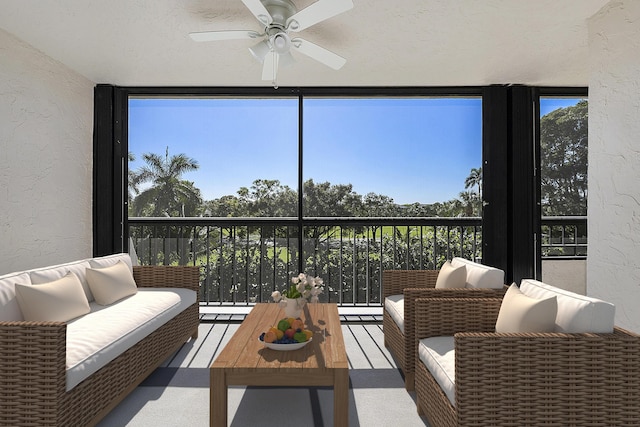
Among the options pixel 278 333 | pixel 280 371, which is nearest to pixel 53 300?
pixel 278 333

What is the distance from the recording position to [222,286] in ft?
14.8

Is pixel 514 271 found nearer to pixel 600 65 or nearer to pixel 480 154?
pixel 480 154

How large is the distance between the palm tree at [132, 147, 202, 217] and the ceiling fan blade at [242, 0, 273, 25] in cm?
293

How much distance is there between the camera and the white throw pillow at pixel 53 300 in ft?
6.79

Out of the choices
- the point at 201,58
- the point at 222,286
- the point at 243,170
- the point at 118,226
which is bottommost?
the point at 222,286

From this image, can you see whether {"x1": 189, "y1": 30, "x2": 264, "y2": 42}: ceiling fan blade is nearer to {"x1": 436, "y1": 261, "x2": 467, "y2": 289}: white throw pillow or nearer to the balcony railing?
{"x1": 436, "y1": 261, "x2": 467, "y2": 289}: white throw pillow

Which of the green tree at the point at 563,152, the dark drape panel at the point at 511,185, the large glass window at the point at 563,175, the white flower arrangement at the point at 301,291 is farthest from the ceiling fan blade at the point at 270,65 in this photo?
the green tree at the point at 563,152

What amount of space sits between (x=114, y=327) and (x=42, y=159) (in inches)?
78.9

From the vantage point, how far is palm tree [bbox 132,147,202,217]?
4.53 meters

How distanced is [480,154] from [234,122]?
3167 millimetres

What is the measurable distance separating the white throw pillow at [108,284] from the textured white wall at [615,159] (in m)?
3.50

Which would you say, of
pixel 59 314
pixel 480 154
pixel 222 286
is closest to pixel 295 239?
pixel 222 286

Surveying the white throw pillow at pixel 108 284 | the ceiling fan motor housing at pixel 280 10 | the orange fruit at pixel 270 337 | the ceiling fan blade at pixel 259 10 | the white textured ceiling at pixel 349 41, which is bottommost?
the orange fruit at pixel 270 337

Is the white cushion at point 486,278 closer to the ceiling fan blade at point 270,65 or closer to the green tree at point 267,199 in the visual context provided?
the ceiling fan blade at point 270,65
